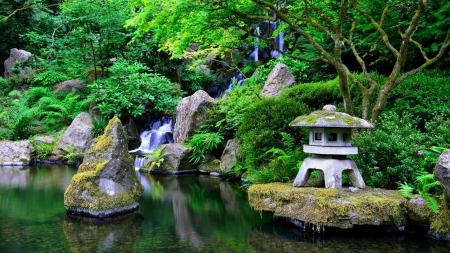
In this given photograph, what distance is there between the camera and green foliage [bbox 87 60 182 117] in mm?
17109

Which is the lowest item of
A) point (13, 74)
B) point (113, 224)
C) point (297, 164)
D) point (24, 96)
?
point (113, 224)

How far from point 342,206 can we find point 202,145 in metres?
7.56

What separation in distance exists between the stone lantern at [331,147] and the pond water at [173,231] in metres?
0.92

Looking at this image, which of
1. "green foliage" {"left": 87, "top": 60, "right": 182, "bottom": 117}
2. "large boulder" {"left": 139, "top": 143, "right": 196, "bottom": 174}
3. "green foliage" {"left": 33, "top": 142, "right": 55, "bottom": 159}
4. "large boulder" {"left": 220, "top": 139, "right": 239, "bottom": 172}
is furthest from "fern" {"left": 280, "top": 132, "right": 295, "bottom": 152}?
"green foliage" {"left": 33, "top": 142, "right": 55, "bottom": 159}

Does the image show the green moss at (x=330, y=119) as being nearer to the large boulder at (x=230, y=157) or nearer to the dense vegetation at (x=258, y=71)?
the dense vegetation at (x=258, y=71)

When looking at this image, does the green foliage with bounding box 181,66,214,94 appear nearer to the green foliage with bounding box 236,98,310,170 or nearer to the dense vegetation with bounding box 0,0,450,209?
the dense vegetation with bounding box 0,0,450,209

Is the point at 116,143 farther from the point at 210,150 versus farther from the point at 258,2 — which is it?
the point at 210,150

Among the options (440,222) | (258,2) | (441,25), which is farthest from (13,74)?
(440,222)

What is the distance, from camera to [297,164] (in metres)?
8.27

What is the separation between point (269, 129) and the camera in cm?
1028

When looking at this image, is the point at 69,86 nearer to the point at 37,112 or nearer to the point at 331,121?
the point at 37,112

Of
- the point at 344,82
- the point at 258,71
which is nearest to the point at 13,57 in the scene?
the point at 258,71

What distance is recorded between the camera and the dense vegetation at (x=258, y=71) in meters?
7.91

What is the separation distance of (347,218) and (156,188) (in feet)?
19.1
